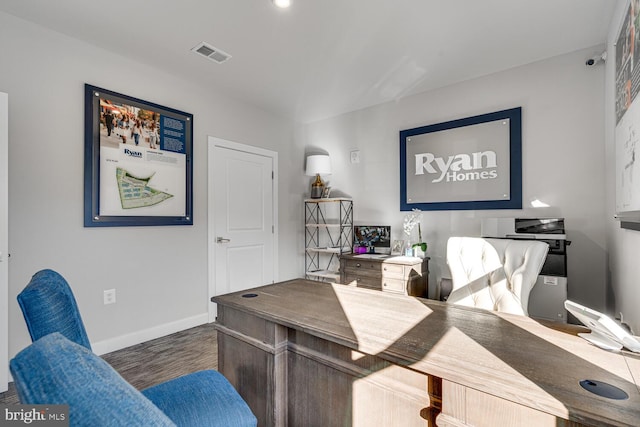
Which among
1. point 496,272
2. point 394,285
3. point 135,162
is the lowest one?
point 394,285

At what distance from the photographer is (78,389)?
0.42 m

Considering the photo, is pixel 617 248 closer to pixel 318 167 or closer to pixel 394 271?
pixel 394 271

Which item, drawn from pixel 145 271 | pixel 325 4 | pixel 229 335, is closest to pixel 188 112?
pixel 145 271

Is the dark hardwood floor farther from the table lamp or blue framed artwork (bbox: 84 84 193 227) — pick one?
the table lamp

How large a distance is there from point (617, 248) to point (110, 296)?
152 inches

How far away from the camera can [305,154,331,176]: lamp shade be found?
4.27 meters

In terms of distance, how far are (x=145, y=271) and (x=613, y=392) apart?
10.5 ft

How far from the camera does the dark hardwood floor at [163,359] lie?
228 centimetres

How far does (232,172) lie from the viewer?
376 cm

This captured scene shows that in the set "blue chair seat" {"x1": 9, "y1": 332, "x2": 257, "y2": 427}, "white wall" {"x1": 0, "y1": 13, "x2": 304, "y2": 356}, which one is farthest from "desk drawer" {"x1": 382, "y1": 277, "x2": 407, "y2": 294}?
"blue chair seat" {"x1": 9, "y1": 332, "x2": 257, "y2": 427}

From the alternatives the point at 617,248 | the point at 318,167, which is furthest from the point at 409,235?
the point at 617,248

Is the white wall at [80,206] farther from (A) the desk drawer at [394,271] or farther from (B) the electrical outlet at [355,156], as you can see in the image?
(A) the desk drawer at [394,271]

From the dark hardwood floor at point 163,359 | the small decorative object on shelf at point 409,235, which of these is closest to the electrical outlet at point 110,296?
the dark hardwood floor at point 163,359

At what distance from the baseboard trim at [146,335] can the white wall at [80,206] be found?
10mm
